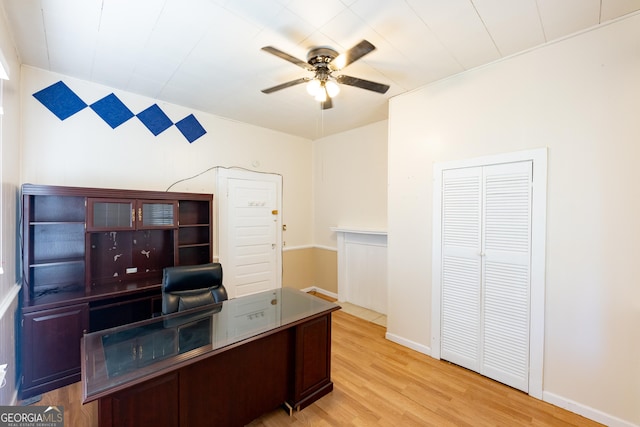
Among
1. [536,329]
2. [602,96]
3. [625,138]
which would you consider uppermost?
[602,96]

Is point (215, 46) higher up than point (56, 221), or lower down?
higher up

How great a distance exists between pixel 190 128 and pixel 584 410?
481cm

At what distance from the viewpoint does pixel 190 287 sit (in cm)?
234

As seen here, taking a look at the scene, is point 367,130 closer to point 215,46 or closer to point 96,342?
point 215,46

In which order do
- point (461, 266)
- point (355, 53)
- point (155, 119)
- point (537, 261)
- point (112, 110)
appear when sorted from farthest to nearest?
point (155, 119), point (112, 110), point (461, 266), point (537, 261), point (355, 53)

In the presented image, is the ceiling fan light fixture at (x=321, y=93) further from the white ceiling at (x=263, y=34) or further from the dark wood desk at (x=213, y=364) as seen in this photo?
the dark wood desk at (x=213, y=364)

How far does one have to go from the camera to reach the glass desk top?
128 centimetres

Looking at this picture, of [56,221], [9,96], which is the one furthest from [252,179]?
[9,96]

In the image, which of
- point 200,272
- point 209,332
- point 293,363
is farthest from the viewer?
point 200,272

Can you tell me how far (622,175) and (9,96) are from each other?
4.63 meters

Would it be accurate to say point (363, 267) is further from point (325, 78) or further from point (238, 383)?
point (325, 78)

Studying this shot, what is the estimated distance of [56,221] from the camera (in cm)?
249

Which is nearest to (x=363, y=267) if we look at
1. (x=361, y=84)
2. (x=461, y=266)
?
(x=461, y=266)

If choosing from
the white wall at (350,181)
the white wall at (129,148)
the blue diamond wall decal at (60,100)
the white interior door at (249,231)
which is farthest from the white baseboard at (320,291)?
the blue diamond wall decal at (60,100)
